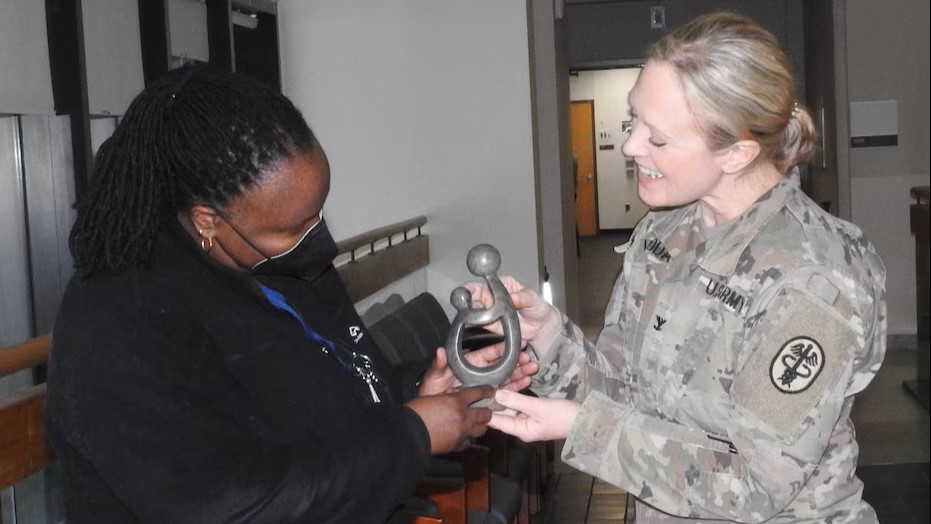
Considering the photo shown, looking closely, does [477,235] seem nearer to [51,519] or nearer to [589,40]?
[51,519]

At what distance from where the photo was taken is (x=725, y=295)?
5.08 ft

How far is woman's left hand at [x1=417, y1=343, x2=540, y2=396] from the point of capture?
5.85 feet

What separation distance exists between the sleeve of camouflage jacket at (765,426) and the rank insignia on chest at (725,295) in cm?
4

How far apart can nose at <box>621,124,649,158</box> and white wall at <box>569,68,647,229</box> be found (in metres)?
17.6

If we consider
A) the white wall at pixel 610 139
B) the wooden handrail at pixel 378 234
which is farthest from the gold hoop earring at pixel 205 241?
the white wall at pixel 610 139

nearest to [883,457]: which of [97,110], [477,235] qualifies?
[477,235]

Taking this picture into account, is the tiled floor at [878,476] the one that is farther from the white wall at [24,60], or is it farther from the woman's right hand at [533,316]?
the woman's right hand at [533,316]

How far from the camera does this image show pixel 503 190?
582cm

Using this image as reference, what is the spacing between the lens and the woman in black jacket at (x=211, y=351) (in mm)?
1271

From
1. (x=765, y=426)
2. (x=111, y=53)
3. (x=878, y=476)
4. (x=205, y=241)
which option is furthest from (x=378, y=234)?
(x=765, y=426)

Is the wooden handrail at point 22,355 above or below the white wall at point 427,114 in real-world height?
below

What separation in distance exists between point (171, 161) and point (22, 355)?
3.37ft

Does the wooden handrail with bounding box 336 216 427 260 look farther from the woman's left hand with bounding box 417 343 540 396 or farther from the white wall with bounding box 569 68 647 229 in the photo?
the white wall with bounding box 569 68 647 229

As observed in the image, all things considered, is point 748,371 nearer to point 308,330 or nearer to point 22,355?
point 308,330
